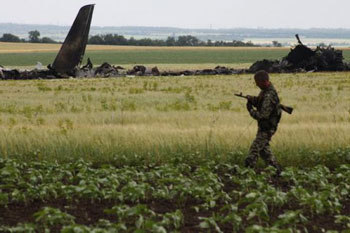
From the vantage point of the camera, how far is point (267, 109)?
51.5 feet

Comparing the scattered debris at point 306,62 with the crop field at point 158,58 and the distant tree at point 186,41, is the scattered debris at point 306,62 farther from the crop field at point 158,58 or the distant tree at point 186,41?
the distant tree at point 186,41

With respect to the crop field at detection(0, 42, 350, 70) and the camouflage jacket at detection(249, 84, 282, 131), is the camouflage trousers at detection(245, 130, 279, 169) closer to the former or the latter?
the camouflage jacket at detection(249, 84, 282, 131)

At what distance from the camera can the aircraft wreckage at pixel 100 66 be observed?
5181cm

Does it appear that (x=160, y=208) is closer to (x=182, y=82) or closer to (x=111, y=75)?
(x=182, y=82)

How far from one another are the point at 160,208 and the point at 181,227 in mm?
1393

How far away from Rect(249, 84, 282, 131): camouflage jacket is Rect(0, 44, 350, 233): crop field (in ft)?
2.98

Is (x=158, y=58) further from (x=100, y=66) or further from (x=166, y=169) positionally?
(x=166, y=169)

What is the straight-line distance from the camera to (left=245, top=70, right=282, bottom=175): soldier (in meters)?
15.7

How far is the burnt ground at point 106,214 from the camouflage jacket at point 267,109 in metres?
2.33

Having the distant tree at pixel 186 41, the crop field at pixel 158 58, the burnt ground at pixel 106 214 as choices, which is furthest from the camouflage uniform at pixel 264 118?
the distant tree at pixel 186 41

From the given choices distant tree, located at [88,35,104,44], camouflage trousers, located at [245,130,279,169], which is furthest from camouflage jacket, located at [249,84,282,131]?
distant tree, located at [88,35,104,44]

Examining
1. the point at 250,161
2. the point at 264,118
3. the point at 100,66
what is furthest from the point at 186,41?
the point at 264,118

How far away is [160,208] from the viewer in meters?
13.5

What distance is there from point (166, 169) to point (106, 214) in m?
2.27
